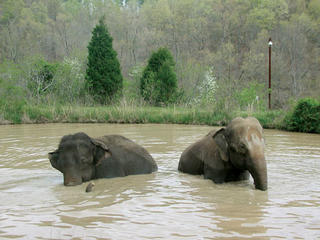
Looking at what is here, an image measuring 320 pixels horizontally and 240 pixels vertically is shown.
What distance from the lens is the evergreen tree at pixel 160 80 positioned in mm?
29419

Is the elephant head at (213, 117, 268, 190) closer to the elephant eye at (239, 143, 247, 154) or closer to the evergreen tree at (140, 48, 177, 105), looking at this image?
the elephant eye at (239, 143, 247, 154)

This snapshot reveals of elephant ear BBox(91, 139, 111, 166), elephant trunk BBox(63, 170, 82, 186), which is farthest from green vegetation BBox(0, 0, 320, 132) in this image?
elephant trunk BBox(63, 170, 82, 186)

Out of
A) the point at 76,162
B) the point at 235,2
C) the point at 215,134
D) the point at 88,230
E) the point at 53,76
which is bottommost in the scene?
the point at 88,230

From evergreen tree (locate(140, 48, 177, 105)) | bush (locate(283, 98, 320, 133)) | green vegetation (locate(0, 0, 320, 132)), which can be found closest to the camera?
bush (locate(283, 98, 320, 133))

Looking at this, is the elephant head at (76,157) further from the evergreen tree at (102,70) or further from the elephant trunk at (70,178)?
the evergreen tree at (102,70)

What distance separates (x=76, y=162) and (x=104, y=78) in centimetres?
2517

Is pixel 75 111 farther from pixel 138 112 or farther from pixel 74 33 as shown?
pixel 74 33

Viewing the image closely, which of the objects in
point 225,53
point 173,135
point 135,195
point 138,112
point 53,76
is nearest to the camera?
point 135,195

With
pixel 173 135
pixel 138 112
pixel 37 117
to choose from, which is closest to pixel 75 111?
pixel 37 117

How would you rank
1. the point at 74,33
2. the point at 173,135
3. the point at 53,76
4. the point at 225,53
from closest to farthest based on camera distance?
the point at 173,135, the point at 53,76, the point at 225,53, the point at 74,33

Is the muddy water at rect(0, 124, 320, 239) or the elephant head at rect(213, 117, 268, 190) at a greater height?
the elephant head at rect(213, 117, 268, 190)

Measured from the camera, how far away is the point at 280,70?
176 ft

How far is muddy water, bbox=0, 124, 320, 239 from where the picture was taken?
4816 millimetres

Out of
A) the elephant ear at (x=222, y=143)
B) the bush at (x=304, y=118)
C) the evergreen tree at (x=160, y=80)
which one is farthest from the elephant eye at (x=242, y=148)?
the evergreen tree at (x=160, y=80)
